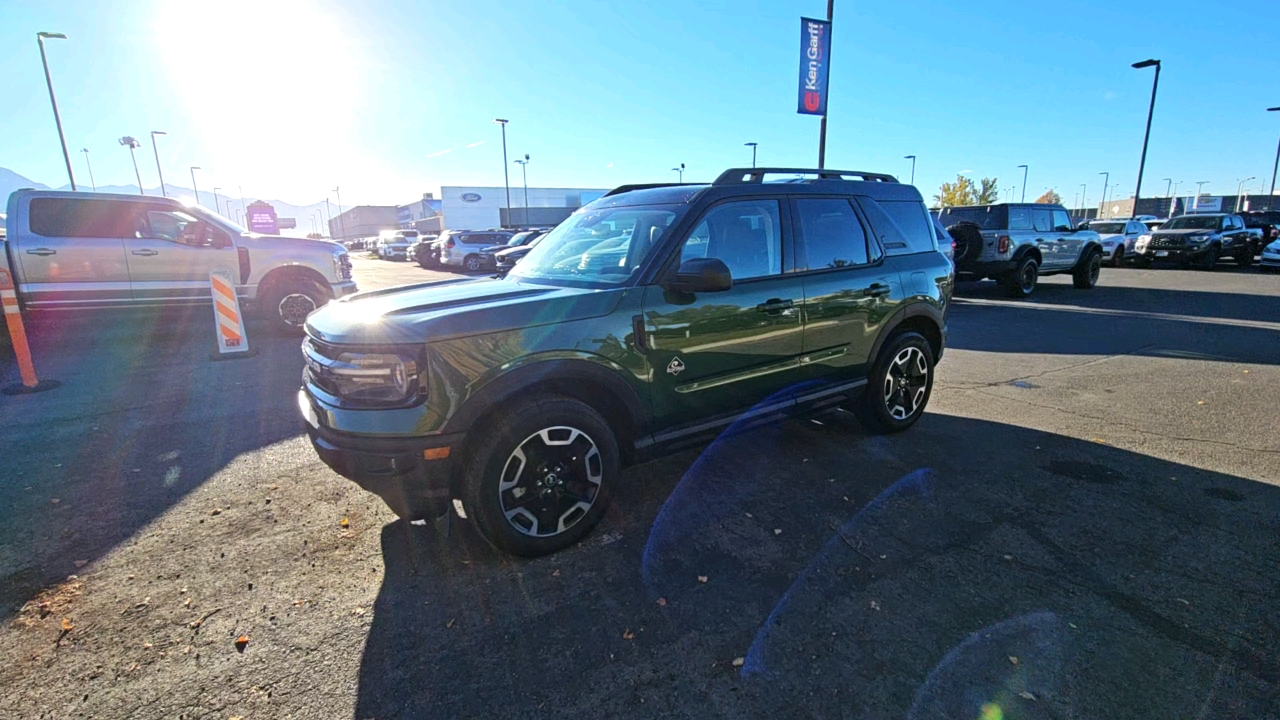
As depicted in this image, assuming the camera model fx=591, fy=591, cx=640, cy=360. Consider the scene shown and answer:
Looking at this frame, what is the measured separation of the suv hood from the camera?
2676 millimetres

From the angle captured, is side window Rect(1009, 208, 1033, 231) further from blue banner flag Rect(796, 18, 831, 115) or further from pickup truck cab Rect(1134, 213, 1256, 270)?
pickup truck cab Rect(1134, 213, 1256, 270)

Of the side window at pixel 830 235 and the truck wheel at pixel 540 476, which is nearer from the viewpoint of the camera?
the truck wheel at pixel 540 476

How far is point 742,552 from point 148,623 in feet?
8.88

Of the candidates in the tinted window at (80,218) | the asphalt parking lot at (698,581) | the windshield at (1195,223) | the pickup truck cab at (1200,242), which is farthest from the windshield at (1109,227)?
the tinted window at (80,218)

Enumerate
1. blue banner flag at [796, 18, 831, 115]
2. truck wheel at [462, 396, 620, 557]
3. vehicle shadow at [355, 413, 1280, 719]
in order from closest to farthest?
vehicle shadow at [355, 413, 1280, 719] → truck wheel at [462, 396, 620, 557] → blue banner flag at [796, 18, 831, 115]

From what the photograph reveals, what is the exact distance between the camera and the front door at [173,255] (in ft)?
27.0

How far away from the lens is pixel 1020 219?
13430 mm

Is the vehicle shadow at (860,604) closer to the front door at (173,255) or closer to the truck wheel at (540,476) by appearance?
the truck wheel at (540,476)

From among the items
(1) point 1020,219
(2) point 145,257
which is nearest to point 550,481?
(2) point 145,257

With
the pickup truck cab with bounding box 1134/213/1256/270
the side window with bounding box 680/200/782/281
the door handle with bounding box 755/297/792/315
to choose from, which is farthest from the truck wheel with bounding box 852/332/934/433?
the pickup truck cab with bounding box 1134/213/1256/270

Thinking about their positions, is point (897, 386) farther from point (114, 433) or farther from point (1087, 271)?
point (1087, 271)

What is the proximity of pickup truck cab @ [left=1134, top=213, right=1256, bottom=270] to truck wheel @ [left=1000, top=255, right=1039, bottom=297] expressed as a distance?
36.4 ft

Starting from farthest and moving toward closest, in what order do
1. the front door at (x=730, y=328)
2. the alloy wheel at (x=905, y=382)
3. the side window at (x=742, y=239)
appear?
the alloy wheel at (x=905, y=382)
the side window at (x=742, y=239)
the front door at (x=730, y=328)

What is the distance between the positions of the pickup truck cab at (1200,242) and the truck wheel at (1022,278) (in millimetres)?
11102
